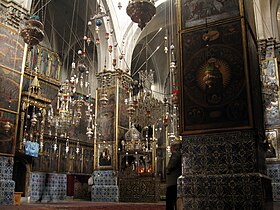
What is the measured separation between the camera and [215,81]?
3.69 meters

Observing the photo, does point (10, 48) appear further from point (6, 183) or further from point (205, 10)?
point (205, 10)

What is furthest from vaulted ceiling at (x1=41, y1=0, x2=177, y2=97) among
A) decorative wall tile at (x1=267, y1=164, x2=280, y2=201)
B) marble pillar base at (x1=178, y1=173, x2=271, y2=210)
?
marble pillar base at (x1=178, y1=173, x2=271, y2=210)

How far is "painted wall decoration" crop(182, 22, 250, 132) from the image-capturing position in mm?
3551

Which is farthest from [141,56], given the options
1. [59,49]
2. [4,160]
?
[4,160]

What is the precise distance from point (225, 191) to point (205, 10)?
236 cm

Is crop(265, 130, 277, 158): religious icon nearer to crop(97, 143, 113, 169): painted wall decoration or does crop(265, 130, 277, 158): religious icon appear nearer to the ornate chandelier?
the ornate chandelier

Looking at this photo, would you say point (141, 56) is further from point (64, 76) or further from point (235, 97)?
point (235, 97)

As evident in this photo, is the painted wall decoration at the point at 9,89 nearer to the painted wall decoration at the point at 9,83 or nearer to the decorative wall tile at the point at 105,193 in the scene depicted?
the painted wall decoration at the point at 9,83

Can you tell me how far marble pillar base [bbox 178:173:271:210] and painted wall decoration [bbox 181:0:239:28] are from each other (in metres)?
2.02

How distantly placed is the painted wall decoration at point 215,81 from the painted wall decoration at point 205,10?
178 mm

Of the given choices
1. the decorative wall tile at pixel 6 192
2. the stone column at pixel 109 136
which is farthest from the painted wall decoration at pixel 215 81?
the stone column at pixel 109 136

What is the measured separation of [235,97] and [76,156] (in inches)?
554

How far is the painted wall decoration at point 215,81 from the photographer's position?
355cm

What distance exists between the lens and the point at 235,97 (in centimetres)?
355
